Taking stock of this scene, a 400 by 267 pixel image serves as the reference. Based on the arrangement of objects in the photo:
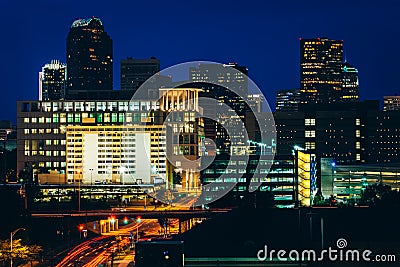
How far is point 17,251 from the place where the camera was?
49.2m

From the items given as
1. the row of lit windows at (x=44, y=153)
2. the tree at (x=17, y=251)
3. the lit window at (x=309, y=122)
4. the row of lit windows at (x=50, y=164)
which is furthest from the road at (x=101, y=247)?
the lit window at (x=309, y=122)

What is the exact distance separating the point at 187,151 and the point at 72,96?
2091 centimetres

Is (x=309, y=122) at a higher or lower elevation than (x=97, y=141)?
higher

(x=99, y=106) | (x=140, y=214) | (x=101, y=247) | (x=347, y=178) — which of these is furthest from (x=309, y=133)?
(x=101, y=247)

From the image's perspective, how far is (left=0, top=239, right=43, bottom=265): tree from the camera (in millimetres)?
48769

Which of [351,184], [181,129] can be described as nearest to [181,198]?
[351,184]

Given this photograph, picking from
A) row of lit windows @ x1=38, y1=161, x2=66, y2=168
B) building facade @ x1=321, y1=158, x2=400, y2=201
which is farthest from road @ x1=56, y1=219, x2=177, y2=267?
row of lit windows @ x1=38, y1=161, x2=66, y2=168

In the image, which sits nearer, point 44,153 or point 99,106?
point 44,153

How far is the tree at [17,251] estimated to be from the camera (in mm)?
48769

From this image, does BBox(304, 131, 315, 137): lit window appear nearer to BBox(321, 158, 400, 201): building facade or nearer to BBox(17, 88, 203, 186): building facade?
BBox(17, 88, 203, 186): building facade

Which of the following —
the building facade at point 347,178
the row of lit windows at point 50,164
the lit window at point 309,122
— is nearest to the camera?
the building facade at point 347,178

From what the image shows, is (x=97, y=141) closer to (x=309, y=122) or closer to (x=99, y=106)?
(x=99, y=106)

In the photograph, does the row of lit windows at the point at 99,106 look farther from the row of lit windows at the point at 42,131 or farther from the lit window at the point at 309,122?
the lit window at the point at 309,122

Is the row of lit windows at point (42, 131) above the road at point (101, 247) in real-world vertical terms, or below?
above
